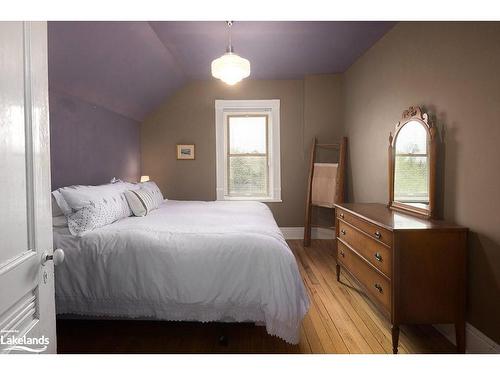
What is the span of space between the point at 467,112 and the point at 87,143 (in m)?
3.56

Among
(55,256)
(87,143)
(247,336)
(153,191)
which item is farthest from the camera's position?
(153,191)

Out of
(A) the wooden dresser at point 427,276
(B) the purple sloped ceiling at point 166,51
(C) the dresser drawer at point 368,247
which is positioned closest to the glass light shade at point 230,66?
(B) the purple sloped ceiling at point 166,51

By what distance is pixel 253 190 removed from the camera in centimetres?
524

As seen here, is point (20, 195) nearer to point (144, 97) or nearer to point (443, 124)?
point (443, 124)

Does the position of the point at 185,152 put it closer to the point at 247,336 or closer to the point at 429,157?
the point at 247,336

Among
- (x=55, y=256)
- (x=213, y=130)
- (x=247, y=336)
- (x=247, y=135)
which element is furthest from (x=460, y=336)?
(x=213, y=130)

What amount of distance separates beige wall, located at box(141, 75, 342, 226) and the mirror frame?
2005 millimetres

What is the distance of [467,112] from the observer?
2102 millimetres

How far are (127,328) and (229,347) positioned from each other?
822mm

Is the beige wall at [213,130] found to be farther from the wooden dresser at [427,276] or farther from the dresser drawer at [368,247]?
the wooden dresser at [427,276]

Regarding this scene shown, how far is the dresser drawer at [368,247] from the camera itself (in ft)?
6.97

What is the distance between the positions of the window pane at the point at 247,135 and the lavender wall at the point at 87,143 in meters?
1.58

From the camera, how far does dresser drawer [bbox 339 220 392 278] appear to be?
83.6 inches
